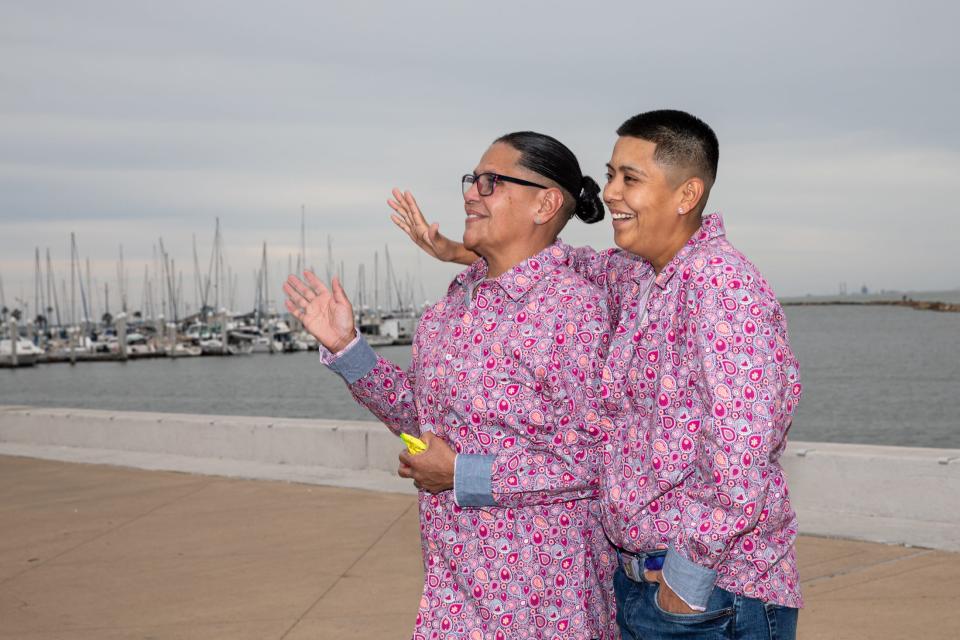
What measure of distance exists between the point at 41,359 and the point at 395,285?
3615 centimetres

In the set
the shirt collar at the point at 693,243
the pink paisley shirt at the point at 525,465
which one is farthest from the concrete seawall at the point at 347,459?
the shirt collar at the point at 693,243

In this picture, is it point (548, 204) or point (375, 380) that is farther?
point (375, 380)

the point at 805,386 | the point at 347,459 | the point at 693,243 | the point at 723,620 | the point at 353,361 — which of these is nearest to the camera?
the point at 723,620

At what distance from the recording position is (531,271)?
8.61ft

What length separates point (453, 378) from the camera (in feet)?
8.36

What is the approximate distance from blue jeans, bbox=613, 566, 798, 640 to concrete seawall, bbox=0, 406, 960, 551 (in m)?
3.84

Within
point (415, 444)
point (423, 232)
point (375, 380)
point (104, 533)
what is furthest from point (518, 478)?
point (104, 533)

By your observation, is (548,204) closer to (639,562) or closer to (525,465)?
(525,465)

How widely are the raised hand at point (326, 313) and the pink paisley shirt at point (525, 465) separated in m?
0.39

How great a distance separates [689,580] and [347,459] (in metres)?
6.68

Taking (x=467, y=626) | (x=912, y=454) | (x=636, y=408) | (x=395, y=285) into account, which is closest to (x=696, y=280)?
(x=636, y=408)

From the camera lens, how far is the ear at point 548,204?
2672 millimetres

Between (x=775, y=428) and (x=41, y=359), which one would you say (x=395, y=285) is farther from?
(x=775, y=428)

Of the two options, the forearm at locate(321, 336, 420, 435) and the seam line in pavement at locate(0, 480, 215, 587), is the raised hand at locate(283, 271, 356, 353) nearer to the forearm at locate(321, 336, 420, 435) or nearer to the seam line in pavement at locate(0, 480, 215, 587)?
the forearm at locate(321, 336, 420, 435)
